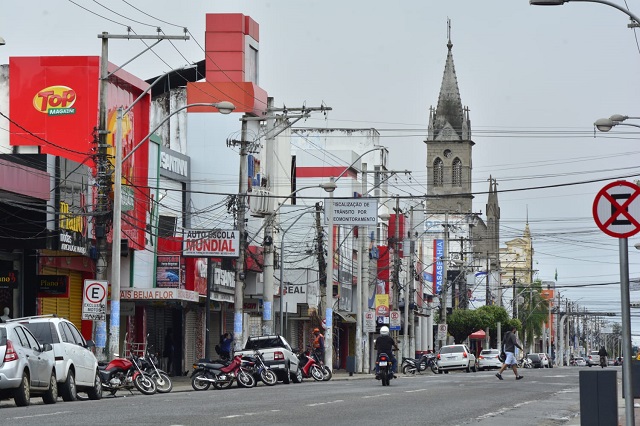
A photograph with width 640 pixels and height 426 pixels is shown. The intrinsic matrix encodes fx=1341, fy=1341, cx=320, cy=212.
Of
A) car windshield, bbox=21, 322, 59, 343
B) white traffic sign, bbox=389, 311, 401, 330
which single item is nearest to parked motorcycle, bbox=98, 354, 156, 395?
car windshield, bbox=21, 322, 59, 343

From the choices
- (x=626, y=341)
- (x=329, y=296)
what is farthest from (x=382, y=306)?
(x=626, y=341)

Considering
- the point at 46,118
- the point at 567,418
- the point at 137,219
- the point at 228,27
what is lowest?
the point at 567,418

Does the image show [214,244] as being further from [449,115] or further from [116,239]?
[449,115]

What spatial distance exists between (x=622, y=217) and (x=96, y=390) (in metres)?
17.3

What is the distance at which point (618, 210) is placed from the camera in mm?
15078

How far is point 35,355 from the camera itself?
2541 centimetres

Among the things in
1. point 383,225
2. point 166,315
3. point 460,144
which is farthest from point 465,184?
point 166,315

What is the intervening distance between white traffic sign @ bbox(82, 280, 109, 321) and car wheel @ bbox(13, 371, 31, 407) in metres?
8.85

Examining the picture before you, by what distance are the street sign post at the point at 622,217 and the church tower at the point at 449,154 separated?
6208 inches

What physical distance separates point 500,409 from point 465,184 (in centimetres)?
15351

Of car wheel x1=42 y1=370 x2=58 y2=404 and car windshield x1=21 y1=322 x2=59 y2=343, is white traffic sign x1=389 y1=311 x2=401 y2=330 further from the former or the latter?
car wheel x1=42 y1=370 x2=58 y2=404

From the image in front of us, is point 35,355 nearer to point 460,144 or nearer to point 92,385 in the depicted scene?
point 92,385

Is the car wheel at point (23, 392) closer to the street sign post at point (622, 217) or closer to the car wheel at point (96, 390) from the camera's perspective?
the car wheel at point (96, 390)

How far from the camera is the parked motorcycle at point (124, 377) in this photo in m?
31.9
